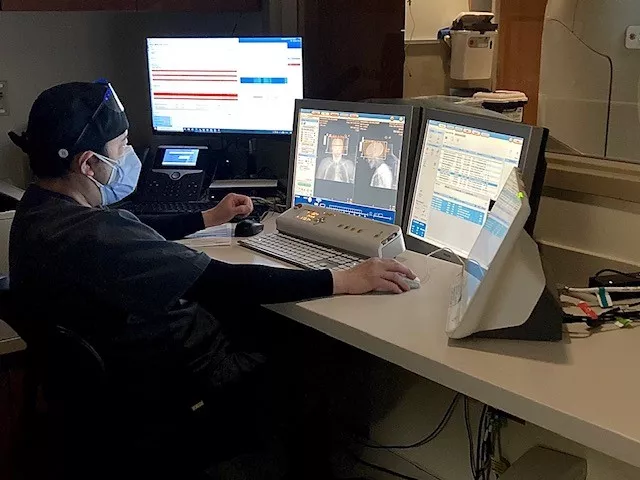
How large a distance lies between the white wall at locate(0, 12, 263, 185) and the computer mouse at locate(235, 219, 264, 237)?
948mm

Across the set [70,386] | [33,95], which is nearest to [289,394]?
[70,386]

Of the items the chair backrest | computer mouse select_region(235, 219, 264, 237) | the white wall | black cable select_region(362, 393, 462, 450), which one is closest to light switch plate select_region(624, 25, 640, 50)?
the white wall

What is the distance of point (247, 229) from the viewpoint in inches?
82.6

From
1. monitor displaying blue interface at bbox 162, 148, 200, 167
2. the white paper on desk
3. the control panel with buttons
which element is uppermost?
monitor displaying blue interface at bbox 162, 148, 200, 167

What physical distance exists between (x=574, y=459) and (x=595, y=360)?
0.55m

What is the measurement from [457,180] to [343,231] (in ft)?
0.98

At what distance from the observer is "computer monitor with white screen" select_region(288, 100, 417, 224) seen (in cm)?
197

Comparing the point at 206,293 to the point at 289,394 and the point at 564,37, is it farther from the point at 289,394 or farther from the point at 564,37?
the point at 564,37

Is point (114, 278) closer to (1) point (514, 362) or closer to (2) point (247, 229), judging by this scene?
(2) point (247, 229)

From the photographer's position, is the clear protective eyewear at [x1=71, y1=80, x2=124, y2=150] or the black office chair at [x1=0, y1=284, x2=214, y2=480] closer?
the black office chair at [x1=0, y1=284, x2=214, y2=480]

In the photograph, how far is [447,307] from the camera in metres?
1.57

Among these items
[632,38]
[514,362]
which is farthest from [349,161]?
[632,38]

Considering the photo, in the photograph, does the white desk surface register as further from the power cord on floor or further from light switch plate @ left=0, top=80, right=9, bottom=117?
light switch plate @ left=0, top=80, right=9, bottom=117

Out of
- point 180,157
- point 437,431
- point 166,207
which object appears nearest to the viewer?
point 437,431
